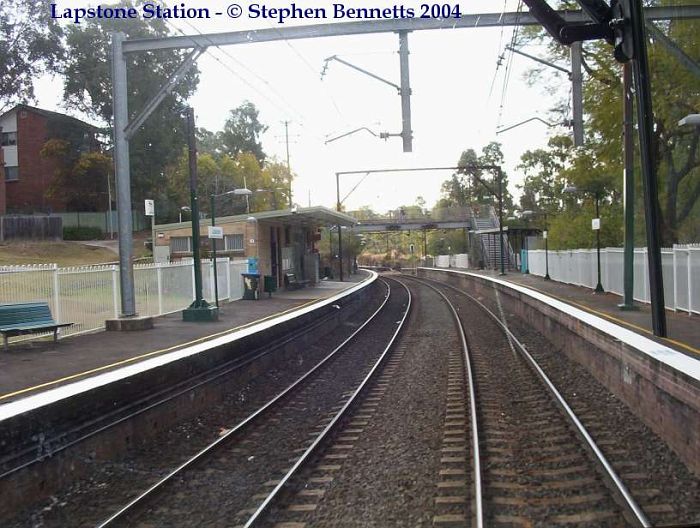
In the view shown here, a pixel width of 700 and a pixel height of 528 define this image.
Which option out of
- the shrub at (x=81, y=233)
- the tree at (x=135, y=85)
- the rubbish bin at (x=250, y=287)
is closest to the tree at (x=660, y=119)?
the rubbish bin at (x=250, y=287)

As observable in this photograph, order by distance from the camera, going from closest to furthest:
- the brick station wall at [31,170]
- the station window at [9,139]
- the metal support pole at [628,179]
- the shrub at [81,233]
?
the metal support pole at [628,179] < the shrub at [81,233] < the station window at [9,139] < the brick station wall at [31,170]

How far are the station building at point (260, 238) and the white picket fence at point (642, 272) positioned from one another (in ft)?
34.5

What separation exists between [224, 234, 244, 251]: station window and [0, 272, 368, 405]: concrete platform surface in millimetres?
9699

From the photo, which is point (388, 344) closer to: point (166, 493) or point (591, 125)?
point (166, 493)

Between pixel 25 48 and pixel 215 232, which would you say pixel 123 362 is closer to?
pixel 215 232

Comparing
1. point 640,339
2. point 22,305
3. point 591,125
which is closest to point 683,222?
point 591,125

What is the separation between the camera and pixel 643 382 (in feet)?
28.1

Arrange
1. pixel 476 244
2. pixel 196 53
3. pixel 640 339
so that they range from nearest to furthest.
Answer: pixel 640 339, pixel 196 53, pixel 476 244

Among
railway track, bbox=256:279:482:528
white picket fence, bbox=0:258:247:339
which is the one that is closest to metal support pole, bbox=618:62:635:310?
railway track, bbox=256:279:482:528

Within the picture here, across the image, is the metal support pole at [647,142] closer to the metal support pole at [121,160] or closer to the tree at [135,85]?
the metal support pole at [121,160]

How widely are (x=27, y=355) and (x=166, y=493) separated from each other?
5.51 m

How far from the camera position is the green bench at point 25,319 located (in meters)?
11.0

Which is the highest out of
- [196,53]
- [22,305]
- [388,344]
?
[196,53]

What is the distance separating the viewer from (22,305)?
1137 centimetres
